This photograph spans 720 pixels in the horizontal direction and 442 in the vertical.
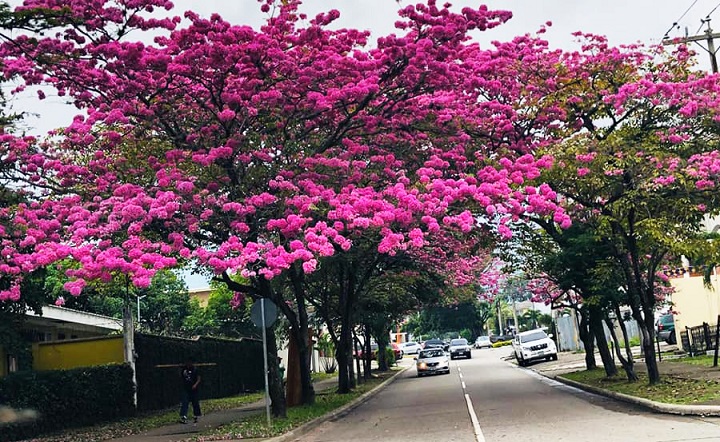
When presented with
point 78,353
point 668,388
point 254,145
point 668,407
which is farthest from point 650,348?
point 78,353

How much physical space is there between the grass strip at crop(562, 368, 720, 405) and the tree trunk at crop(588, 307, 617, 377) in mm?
381

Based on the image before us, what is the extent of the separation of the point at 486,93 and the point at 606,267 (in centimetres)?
555

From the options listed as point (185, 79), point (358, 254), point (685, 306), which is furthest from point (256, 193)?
point (685, 306)

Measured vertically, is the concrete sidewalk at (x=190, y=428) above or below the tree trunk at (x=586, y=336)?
below

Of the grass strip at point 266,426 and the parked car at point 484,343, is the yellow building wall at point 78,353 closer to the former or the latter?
the grass strip at point 266,426

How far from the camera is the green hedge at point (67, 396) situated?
17.2 metres

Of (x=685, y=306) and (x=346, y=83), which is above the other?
(x=346, y=83)

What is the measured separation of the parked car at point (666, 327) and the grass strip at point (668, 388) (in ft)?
57.2

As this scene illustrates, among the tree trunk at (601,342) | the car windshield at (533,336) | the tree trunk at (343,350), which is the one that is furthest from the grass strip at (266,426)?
the car windshield at (533,336)

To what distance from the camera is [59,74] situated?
16.2 meters

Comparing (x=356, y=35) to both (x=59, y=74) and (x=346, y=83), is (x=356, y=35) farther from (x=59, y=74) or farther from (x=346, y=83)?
(x=59, y=74)

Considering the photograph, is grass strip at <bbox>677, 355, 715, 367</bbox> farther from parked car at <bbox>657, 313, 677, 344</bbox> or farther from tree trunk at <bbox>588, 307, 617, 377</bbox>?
parked car at <bbox>657, 313, 677, 344</bbox>

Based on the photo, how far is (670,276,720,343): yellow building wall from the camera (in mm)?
34469

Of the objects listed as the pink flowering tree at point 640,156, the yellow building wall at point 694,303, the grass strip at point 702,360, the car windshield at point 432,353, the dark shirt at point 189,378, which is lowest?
the grass strip at point 702,360
